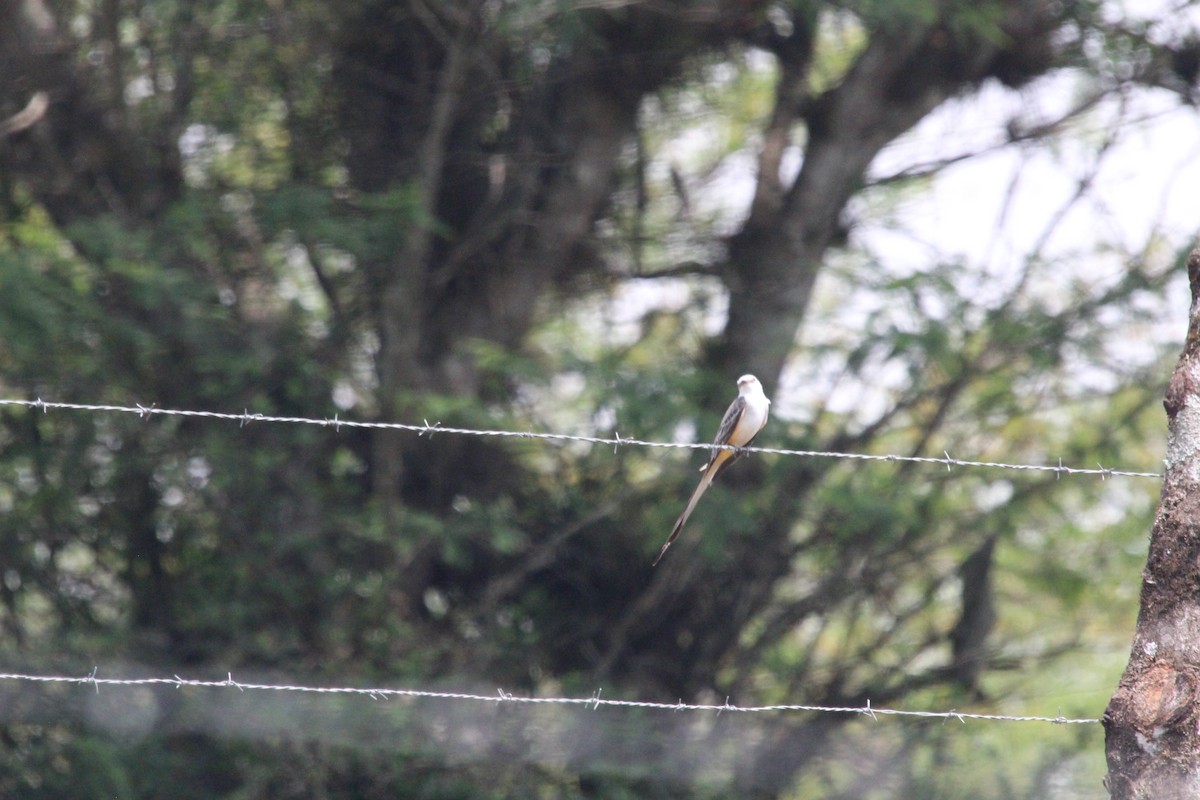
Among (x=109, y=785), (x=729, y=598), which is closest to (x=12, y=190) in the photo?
(x=109, y=785)

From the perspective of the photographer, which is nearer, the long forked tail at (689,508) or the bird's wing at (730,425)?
the long forked tail at (689,508)

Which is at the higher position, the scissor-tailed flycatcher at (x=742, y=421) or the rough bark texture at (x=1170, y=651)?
the rough bark texture at (x=1170, y=651)

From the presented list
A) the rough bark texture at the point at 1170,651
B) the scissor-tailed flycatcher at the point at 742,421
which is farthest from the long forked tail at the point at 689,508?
the rough bark texture at the point at 1170,651

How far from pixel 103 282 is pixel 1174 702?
682 cm

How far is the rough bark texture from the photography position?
3527mm

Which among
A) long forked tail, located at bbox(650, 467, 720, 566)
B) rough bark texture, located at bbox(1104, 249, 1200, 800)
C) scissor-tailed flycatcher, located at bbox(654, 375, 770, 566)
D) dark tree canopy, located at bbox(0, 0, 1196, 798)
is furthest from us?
dark tree canopy, located at bbox(0, 0, 1196, 798)

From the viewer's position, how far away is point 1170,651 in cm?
362

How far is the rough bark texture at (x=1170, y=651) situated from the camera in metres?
3.53

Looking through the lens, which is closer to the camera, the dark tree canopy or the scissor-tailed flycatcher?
the scissor-tailed flycatcher

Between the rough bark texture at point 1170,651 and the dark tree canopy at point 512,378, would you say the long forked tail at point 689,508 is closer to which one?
the rough bark texture at point 1170,651

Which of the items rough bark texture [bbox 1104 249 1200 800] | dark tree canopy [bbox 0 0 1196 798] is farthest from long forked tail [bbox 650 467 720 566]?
dark tree canopy [bbox 0 0 1196 798]

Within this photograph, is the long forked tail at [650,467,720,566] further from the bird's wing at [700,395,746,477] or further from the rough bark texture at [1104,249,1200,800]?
the rough bark texture at [1104,249,1200,800]

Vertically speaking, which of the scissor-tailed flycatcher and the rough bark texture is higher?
the rough bark texture

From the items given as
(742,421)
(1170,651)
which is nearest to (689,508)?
(742,421)
